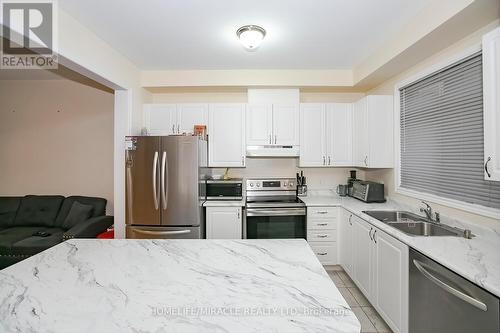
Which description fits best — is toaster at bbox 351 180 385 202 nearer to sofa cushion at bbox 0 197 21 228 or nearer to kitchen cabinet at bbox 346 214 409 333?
kitchen cabinet at bbox 346 214 409 333

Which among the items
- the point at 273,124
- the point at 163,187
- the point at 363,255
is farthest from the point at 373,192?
the point at 163,187

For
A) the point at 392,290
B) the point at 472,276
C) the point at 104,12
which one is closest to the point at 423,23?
the point at 472,276

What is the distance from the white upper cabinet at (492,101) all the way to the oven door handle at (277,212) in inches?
72.8

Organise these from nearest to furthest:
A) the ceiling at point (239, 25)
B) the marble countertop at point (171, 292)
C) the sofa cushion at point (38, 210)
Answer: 1. the marble countertop at point (171, 292)
2. the ceiling at point (239, 25)
3. the sofa cushion at point (38, 210)

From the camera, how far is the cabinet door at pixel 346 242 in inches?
106

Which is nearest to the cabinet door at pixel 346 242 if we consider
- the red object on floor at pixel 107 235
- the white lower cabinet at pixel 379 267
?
the white lower cabinet at pixel 379 267

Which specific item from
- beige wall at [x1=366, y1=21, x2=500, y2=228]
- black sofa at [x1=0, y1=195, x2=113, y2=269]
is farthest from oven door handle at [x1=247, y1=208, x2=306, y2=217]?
black sofa at [x1=0, y1=195, x2=113, y2=269]

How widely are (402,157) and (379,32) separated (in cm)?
142

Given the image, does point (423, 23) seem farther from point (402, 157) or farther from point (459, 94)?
point (402, 157)

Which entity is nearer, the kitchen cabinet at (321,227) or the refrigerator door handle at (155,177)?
the refrigerator door handle at (155,177)

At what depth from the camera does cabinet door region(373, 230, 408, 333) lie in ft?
5.66

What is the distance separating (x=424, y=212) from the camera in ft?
7.47

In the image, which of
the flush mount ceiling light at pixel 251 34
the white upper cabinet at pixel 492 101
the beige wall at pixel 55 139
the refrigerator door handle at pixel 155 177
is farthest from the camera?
the beige wall at pixel 55 139

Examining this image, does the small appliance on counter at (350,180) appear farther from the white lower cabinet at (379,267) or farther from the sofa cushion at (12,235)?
the sofa cushion at (12,235)
